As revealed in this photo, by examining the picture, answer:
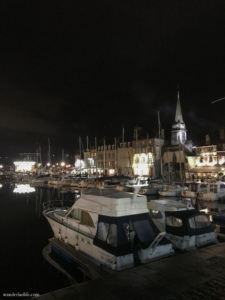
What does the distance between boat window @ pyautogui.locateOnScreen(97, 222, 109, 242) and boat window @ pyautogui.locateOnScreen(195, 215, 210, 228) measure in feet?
18.4

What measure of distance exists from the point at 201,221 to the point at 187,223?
4.30 ft

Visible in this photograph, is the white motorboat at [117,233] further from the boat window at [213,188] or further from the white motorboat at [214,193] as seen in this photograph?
the boat window at [213,188]

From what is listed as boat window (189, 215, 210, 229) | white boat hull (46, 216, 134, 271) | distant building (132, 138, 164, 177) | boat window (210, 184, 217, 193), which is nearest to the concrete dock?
white boat hull (46, 216, 134, 271)

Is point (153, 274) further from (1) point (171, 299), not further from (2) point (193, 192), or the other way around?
(2) point (193, 192)

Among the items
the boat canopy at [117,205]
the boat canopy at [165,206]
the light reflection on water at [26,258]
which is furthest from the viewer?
the boat canopy at [165,206]

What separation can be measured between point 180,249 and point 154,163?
60.8 metres

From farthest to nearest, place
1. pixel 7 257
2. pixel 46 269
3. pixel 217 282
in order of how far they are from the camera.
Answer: pixel 7 257, pixel 46 269, pixel 217 282

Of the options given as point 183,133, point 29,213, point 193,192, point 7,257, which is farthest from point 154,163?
point 7,257

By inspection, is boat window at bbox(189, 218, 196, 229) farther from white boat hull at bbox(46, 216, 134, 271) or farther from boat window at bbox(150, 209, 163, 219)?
white boat hull at bbox(46, 216, 134, 271)

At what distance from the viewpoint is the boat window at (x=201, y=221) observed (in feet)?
43.4

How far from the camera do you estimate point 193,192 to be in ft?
127

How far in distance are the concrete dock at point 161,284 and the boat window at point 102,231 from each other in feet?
7.71

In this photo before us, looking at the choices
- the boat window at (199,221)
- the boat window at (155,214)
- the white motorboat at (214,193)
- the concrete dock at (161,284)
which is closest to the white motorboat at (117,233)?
the concrete dock at (161,284)

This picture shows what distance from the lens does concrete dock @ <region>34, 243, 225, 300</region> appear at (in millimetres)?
7258
